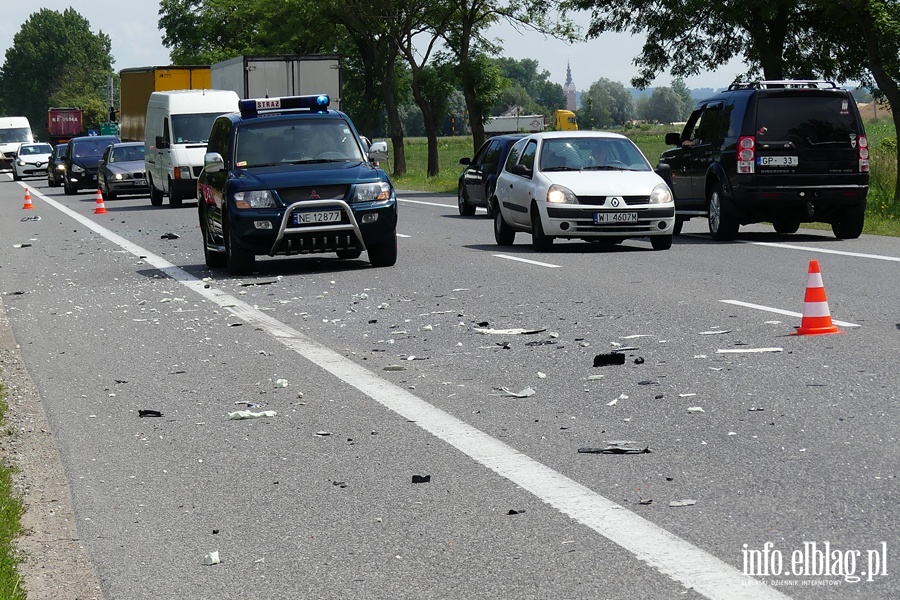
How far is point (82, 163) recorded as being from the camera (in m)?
45.3

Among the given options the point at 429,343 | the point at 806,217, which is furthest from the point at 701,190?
the point at 429,343

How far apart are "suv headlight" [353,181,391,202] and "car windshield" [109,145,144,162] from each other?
25.2 meters

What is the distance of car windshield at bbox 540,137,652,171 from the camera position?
1903 cm

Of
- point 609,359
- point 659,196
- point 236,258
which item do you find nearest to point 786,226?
point 659,196

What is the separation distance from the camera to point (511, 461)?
6.53 meters

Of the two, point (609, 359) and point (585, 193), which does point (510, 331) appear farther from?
point (585, 193)

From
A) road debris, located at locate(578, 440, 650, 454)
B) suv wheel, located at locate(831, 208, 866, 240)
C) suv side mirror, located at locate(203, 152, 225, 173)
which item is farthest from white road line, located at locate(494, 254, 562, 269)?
road debris, located at locate(578, 440, 650, 454)

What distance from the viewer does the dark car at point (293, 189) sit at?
16328 mm

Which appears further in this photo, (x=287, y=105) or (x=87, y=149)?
(x=87, y=149)

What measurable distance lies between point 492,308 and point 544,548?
24.1 feet

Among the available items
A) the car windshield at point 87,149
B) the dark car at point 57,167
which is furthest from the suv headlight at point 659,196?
the dark car at point 57,167

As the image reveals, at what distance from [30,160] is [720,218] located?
51622 millimetres

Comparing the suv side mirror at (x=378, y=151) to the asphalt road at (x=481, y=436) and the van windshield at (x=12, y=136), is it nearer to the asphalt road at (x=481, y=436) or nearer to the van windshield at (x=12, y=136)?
the asphalt road at (x=481, y=436)

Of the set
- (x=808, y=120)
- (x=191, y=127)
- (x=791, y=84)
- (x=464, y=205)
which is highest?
(x=791, y=84)
